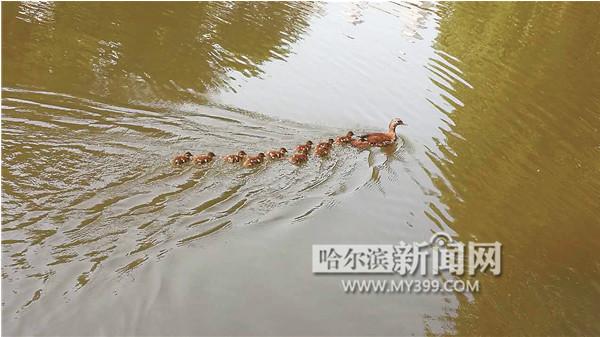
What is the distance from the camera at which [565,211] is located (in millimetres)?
7867

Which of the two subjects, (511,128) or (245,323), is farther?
(511,128)

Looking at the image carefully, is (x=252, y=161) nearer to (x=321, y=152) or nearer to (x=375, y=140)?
(x=321, y=152)

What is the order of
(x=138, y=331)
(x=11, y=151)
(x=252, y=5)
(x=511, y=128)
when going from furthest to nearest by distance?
(x=252, y=5) → (x=511, y=128) → (x=11, y=151) → (x=138, y=331)

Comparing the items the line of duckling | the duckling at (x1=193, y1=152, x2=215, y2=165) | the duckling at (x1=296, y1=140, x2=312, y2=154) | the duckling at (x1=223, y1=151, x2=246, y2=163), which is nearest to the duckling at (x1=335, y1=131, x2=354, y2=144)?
the line of duckling

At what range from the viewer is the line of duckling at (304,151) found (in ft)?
25.4

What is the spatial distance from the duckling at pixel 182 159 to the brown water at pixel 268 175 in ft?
0.41

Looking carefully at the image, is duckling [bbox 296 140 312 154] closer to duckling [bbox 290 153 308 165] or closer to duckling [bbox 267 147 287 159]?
duckling [bbox 290 153 308 165]

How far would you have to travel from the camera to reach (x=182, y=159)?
25.0 feet

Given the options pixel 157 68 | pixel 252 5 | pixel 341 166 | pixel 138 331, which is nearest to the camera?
pixel 138 331

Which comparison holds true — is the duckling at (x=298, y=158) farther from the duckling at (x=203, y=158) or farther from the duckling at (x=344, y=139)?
the duckling at (x=203, y=158)

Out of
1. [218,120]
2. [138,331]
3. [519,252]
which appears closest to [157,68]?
[218,120]

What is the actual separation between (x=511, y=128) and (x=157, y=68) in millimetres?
7089

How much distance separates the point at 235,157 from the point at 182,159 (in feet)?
→ 2.50

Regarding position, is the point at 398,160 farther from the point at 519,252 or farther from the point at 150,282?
the point at 150,282
